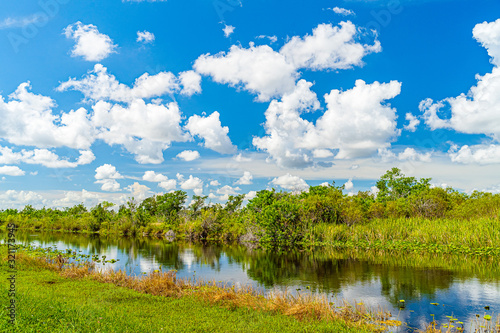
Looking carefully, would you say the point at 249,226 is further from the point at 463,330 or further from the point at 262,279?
the point at 463,330

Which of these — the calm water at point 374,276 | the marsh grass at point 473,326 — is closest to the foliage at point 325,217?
the calm water at point 374,276

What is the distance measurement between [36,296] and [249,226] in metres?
46.8

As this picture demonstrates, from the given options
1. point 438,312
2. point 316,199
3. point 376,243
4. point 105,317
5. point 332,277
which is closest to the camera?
point 105,317

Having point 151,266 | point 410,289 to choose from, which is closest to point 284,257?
point 151,266

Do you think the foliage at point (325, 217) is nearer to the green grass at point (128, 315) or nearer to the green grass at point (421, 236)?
the green grass at point (421, 236)

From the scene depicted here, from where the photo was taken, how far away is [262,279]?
83.4 ft

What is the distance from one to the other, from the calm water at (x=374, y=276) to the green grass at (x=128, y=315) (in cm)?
578

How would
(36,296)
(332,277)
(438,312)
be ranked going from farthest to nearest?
(332,277) < (438,312) < (36,296)

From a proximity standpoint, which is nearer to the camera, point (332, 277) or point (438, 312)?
point (438, 312)

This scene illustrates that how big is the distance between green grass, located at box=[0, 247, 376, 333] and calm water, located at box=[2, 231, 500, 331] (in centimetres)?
578

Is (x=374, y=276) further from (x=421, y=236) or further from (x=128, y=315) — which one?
(x=128, y=315)

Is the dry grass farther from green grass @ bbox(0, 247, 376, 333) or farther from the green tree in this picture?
the green tree

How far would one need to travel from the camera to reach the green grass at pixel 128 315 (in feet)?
32.8

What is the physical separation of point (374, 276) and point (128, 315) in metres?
19.2
